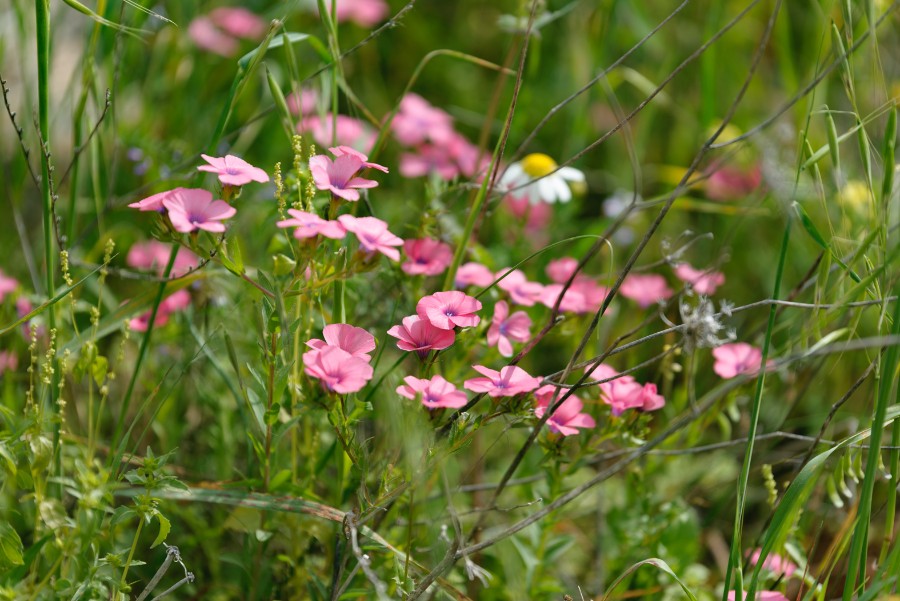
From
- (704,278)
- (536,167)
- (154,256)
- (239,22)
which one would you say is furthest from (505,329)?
(239,22)

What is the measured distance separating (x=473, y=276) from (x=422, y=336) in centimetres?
32

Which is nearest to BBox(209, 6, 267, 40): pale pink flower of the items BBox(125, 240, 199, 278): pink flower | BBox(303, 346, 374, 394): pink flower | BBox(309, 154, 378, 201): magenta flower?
BBox(125, 240, 199, 278): pink flower

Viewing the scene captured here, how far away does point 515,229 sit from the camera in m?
2.10

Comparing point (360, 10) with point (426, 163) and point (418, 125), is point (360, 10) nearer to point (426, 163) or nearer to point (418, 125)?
point (418, 125)

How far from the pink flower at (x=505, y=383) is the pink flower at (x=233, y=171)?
14.7 inches

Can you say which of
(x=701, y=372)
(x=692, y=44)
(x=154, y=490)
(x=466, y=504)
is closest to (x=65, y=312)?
(x=154, y=490)

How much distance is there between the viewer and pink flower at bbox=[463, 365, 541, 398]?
1.14 metres

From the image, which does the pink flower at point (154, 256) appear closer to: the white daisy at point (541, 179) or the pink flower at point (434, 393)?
the white daisy at point (541, 179)

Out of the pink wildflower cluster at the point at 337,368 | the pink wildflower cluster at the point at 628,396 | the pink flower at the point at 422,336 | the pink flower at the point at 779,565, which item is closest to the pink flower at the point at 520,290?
the pink wildflower cluster at the point at 628,396

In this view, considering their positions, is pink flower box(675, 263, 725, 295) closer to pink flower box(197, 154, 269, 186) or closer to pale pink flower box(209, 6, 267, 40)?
pink flower box(197, 154, 269, 186)

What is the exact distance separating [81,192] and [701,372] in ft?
5.23

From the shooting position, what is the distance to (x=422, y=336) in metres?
1.19

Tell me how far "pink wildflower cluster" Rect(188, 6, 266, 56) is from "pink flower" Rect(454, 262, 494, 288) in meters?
1.43

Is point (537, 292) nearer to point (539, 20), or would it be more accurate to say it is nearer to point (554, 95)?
point (539, 20)
